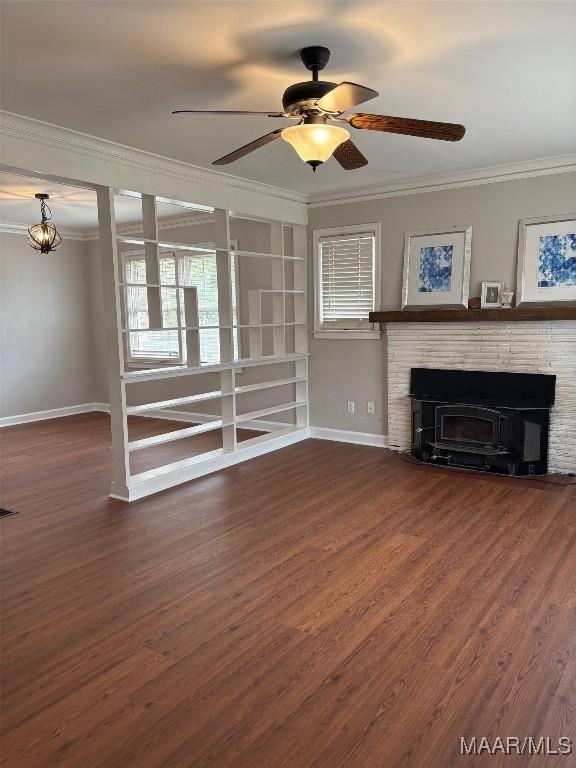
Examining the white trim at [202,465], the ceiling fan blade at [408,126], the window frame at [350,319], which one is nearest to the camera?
the ceiling fan blade at [408,126]

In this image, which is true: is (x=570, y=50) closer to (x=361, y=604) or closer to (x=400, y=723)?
(x=361, y=604)

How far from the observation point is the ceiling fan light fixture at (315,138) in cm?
267

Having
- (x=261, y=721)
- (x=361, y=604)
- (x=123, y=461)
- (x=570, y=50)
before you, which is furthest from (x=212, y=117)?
(x=261, y=721)

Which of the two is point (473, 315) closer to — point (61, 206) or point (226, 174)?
point (226, 174)

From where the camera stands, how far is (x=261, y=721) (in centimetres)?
200

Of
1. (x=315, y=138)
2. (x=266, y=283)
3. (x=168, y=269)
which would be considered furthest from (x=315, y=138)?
(x=168, y=269)

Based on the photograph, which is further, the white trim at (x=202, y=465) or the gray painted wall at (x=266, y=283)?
the gray painted wall at (x=266, y=283)

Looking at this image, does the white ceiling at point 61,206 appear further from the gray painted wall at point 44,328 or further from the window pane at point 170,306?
the window pane at point 170,306

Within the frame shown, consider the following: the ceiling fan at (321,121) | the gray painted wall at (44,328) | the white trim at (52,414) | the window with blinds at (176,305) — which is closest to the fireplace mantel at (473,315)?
the window with blinds at (176,305)

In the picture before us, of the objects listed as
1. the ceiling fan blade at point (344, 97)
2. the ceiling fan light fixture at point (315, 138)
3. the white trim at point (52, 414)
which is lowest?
the white trim at point (52, 414)

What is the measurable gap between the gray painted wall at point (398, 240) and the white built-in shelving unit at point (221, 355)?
25cm

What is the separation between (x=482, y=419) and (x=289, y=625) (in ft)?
9.89

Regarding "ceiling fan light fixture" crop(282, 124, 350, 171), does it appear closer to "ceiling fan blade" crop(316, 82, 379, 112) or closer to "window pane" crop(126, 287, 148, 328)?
"ceiling fan blade" crop(316, 82, 379, 112)

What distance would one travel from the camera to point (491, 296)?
5023 mm
